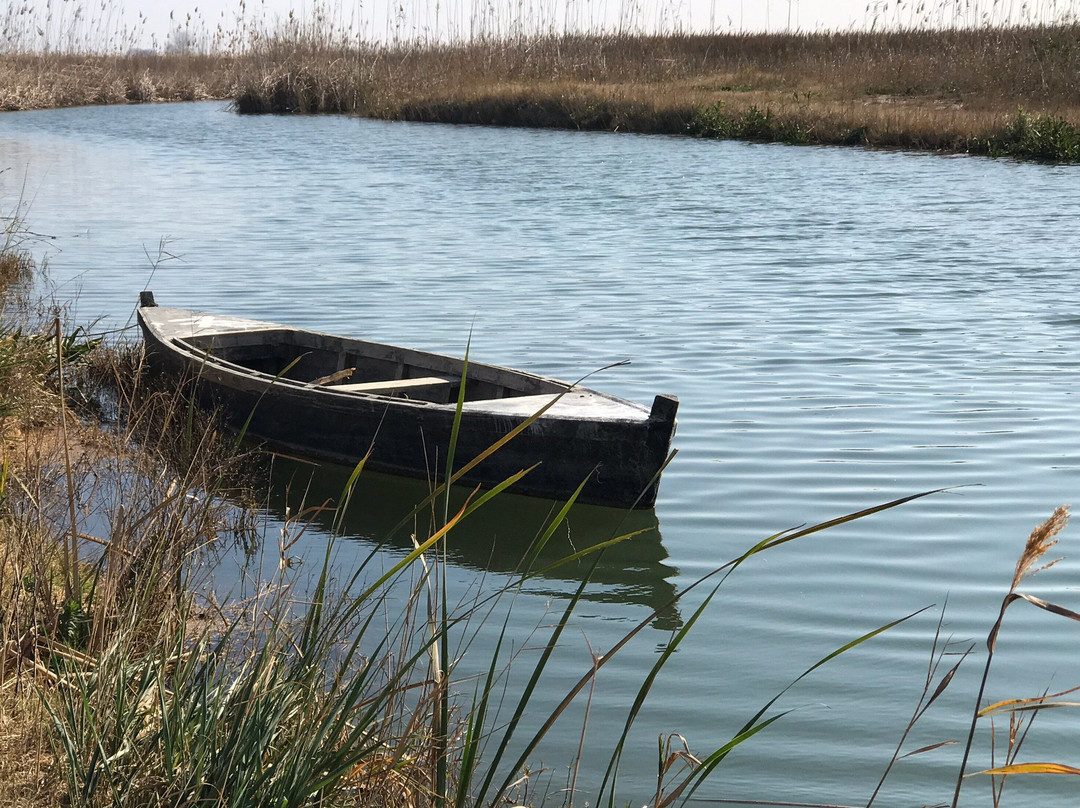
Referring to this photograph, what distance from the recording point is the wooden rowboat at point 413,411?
534cm

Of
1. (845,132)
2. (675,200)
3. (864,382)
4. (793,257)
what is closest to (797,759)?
(864,382)

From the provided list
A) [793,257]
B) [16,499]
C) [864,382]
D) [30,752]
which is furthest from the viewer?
[793,257]

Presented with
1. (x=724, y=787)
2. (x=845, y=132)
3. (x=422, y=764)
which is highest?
(x=845, y=132)

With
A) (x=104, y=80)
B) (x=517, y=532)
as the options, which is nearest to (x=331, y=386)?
(x=517, y=532)

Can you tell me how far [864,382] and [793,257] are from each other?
209 inches

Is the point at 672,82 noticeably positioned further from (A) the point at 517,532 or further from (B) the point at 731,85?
(A) the point at 517,532

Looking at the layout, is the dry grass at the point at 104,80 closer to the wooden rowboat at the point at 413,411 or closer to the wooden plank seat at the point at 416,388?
the wooden rowboat at the point at 413,411

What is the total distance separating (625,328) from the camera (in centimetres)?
920

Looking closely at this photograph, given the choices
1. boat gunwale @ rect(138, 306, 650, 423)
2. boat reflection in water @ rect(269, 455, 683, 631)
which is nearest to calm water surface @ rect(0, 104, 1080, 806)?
boat reflection in water @ rect(269, 455, 683, 631)

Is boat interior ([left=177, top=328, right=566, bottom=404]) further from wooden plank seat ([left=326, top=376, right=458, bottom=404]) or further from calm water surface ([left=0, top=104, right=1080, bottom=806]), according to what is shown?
calm water surface ([left=0, top=104, right=1080, bottom=806])

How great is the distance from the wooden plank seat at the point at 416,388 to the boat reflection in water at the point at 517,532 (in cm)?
47

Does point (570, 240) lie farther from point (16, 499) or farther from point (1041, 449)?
point (16, 499)

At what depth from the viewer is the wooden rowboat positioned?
210 inches

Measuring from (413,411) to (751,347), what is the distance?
3.64 metres
